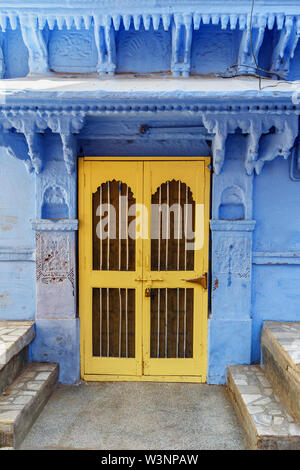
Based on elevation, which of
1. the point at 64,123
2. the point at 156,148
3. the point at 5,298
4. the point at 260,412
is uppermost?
the point at 64,123

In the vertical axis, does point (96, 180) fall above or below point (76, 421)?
above

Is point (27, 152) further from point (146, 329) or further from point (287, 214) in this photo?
point (287, 214)

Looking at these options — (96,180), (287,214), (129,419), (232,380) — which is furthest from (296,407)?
(96,180)

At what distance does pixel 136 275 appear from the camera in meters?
4.26

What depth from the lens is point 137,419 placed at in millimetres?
3609

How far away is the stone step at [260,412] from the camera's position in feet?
9.82

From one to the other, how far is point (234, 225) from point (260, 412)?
192 centimetres

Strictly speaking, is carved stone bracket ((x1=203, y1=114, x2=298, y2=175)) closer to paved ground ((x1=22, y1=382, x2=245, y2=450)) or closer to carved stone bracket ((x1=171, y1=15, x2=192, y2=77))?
carved stone bracket ((x1=171, y1=15, x2=192, y2=77))

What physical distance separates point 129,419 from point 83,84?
11.2 ft

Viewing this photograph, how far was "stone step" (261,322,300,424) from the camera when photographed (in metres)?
3.22

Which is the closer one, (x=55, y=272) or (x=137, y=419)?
(x=137, y=419)

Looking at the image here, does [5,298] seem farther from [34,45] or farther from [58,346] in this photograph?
[34,45]

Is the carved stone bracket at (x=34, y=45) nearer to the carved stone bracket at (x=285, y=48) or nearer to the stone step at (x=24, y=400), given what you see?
the carved stone bracket at (x=285, y=48)

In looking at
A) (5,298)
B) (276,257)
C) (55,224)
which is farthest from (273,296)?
(5,298)
